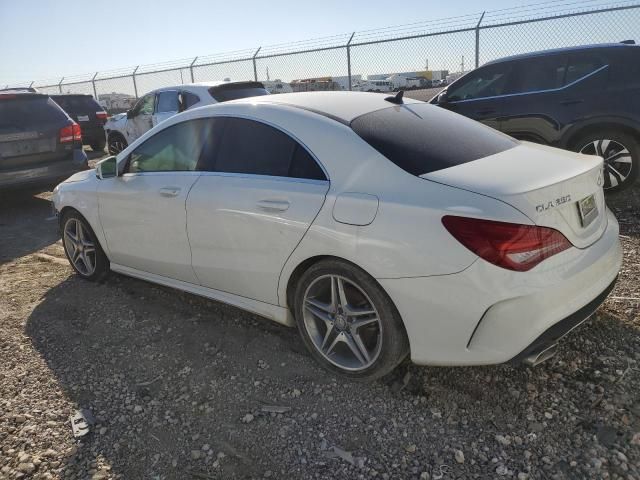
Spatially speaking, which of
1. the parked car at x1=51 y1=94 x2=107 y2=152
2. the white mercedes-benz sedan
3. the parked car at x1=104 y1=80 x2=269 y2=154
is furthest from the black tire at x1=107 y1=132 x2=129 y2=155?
the white mercedes-benz sedan

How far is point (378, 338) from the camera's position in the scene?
9.02 ft

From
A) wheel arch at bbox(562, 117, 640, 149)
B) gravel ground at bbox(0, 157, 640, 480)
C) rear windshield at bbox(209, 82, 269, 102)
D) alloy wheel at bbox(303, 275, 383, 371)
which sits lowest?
gravel ground at bbox(0, 157, 640, 480)

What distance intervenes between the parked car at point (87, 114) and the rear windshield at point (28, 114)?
6.62 metres

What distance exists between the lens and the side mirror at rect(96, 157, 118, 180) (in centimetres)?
419

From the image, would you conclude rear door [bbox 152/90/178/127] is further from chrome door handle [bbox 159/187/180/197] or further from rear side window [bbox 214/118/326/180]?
rear side window [bbox 214/118/326/180]

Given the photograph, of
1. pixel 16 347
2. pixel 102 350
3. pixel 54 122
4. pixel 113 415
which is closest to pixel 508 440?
pixel 113 415

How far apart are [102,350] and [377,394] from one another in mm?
1890

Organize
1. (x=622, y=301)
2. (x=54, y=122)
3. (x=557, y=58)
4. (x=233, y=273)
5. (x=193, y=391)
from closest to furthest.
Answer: (x=193, y=391)
(x=233, y=273)
(x=622, y=301)
(x=557, y=58)
(x=54, y=122)

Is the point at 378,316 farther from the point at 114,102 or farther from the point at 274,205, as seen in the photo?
the point at 114,102

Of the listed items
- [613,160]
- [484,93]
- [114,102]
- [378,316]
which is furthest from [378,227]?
[114,102]

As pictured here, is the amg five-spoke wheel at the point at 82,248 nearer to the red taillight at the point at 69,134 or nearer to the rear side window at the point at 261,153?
the rear side window at the point at 261,153

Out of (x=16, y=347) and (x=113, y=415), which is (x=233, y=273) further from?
(x=16, y=347)

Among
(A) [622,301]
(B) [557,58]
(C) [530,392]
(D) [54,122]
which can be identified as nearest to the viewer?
(C) [530,392]

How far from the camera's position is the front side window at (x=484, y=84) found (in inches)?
263
